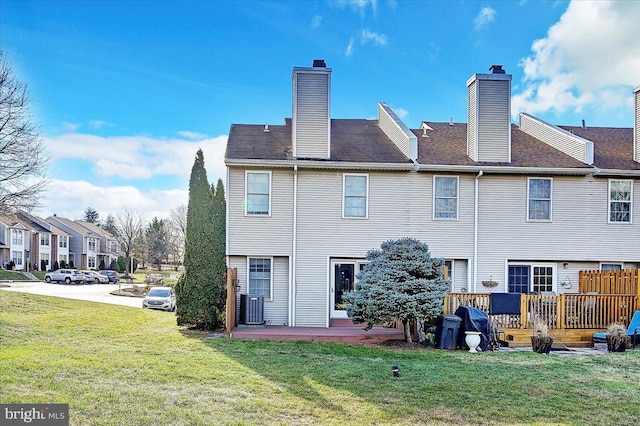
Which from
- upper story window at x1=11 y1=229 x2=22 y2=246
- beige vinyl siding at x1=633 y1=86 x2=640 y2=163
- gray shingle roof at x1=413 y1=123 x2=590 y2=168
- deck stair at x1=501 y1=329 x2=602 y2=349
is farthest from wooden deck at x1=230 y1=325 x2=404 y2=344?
upper story window at x1=11 y1=229 x2=22 y2=246

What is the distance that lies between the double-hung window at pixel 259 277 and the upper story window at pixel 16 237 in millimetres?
46234

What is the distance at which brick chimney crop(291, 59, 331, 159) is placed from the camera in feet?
50.6

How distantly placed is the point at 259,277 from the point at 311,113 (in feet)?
18.1

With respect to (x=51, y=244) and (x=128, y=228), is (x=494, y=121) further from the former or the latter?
(x=51, y=244)

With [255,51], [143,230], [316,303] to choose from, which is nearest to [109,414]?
[316,303]

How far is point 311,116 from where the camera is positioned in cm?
1562

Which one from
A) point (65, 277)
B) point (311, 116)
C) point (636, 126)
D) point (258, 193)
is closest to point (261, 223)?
point (258, 193)

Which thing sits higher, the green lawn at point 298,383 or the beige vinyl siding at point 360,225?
A: the beige vinyl siding at point 360,225

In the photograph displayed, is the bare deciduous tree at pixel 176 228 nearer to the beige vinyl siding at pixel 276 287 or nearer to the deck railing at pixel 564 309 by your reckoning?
the beige vinyl siding at pixel 276 287

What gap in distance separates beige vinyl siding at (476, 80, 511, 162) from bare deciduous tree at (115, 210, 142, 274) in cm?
4858

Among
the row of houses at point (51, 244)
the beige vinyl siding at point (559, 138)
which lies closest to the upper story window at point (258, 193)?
the beige vinyl siding at point (559, 138)

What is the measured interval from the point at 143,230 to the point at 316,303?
5010cm

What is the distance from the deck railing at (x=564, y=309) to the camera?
1287cm

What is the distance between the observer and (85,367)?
807 centimetres
